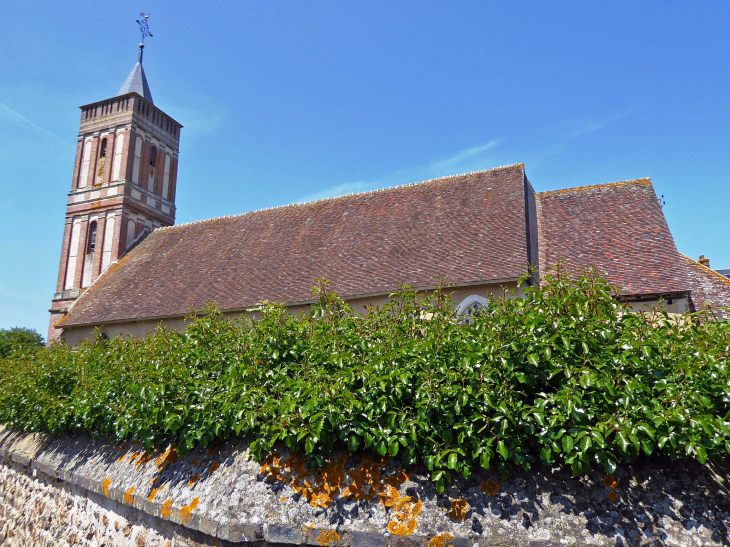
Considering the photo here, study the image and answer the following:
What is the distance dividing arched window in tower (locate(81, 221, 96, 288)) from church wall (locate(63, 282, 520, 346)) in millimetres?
4000

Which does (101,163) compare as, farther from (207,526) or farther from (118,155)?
(207,526)

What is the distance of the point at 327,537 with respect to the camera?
296cm

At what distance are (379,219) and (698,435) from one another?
15.4 m

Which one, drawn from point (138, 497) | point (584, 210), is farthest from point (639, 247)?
point (138, 497)

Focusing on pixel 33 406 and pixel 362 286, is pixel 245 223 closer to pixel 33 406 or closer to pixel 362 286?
pixel 362 286

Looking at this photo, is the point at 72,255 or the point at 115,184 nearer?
the point at 72,255

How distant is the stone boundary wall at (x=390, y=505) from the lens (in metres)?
2.65

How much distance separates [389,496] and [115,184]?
25.7 metres

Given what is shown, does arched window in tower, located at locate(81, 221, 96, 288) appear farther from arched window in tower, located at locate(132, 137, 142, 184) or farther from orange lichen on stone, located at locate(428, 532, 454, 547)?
orange lichen on stone, located at locate(428, 532, 454, 547)

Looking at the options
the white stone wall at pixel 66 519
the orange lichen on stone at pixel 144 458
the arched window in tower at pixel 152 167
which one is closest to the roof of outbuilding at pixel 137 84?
the arched window in tower at pixel 152 167

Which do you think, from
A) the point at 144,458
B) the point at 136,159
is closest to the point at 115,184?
the point at 136,159

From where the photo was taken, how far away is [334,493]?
317cm

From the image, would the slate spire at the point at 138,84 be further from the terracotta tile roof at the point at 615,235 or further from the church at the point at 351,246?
the terracotta tile roof at the point at 615,235

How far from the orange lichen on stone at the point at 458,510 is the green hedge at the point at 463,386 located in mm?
144
